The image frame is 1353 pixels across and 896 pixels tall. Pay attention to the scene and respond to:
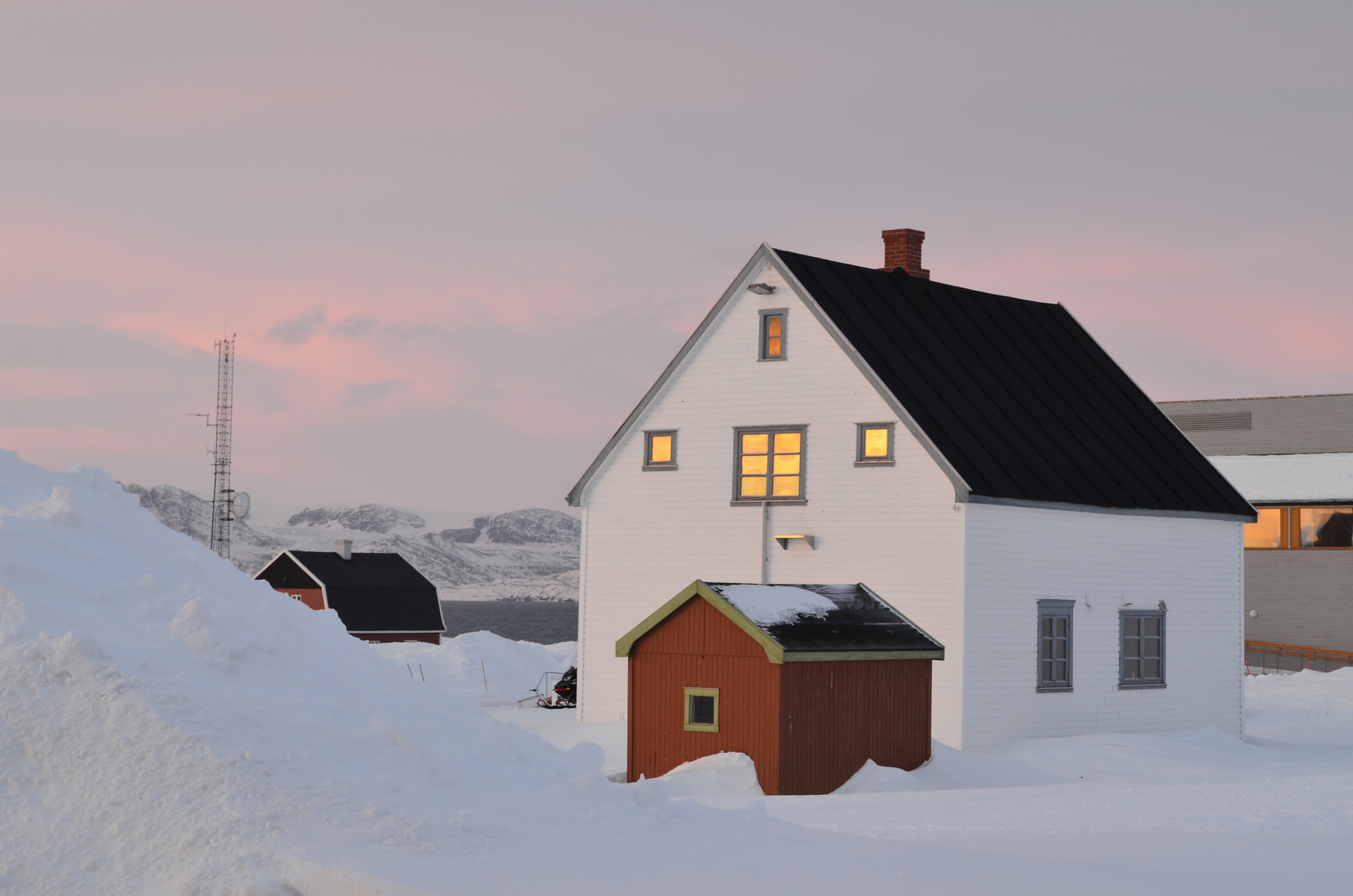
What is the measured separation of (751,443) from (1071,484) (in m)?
5.86

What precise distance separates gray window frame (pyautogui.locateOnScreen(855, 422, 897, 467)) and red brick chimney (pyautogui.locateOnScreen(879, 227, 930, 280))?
6.54 m

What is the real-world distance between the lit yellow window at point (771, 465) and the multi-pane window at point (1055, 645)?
16.0 feet

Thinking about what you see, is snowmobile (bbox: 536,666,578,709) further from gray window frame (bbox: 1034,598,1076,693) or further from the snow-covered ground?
the snow-covered ground

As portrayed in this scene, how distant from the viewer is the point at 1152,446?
32.6 meters

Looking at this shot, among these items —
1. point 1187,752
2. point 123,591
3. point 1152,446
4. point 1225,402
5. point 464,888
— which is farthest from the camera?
point 1225,402

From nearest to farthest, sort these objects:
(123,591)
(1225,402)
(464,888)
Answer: (464,888)
(123,591)
(1225,402)

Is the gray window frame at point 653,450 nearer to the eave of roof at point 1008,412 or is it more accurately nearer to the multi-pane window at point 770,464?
the eave of roof at point 1008,412

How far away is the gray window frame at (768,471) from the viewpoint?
2858 cm

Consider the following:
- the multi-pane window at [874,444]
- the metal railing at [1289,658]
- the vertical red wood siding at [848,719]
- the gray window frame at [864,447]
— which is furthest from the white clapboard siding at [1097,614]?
the metal railing at [1289,658]

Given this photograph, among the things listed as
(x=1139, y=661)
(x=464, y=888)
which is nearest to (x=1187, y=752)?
(x=1139, y=661)

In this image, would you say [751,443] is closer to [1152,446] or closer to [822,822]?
[1152,446]

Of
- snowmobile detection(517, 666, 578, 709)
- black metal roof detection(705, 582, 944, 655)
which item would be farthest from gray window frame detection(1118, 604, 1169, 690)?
snowmobile detection(517, 666, 578, 709)

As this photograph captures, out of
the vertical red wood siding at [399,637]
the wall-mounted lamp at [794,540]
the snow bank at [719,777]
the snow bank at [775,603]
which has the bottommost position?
the vertical red wood siding at [399,637]

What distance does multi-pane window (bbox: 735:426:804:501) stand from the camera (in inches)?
1131
